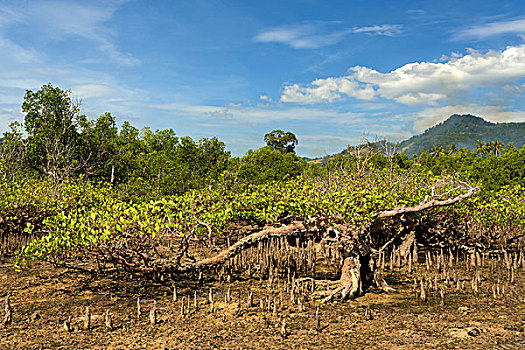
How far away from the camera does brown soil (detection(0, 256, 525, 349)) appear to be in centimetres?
806

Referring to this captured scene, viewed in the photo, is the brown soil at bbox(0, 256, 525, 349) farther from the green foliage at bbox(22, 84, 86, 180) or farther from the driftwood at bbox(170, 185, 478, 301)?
the green foliage at bbox(22, 84, 86, 180)

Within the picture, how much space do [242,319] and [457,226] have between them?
1190 cm

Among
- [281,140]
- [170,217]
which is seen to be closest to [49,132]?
[170,217]

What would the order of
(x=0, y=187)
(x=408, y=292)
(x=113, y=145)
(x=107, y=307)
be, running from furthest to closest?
(x=113, y=145), (x=0, y=187), (x=408, y=292), (x=107, y=307)

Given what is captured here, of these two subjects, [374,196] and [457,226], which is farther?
[457,226]

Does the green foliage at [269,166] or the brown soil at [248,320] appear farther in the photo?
the green foliage at [269,166]

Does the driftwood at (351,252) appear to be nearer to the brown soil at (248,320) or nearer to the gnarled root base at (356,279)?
the gnarled root base at (356,279)

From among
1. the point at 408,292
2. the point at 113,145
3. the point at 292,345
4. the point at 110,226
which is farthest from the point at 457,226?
the point at 113,145

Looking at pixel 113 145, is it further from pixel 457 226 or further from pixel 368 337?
pixel 368 337

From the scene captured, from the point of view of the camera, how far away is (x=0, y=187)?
1634 cm

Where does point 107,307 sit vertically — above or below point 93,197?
below

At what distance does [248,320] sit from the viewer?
367 inches

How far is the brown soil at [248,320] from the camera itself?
26.5 ft

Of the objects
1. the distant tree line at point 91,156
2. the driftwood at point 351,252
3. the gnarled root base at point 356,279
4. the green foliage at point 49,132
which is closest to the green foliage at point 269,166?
the distant tree line at point 91,156
